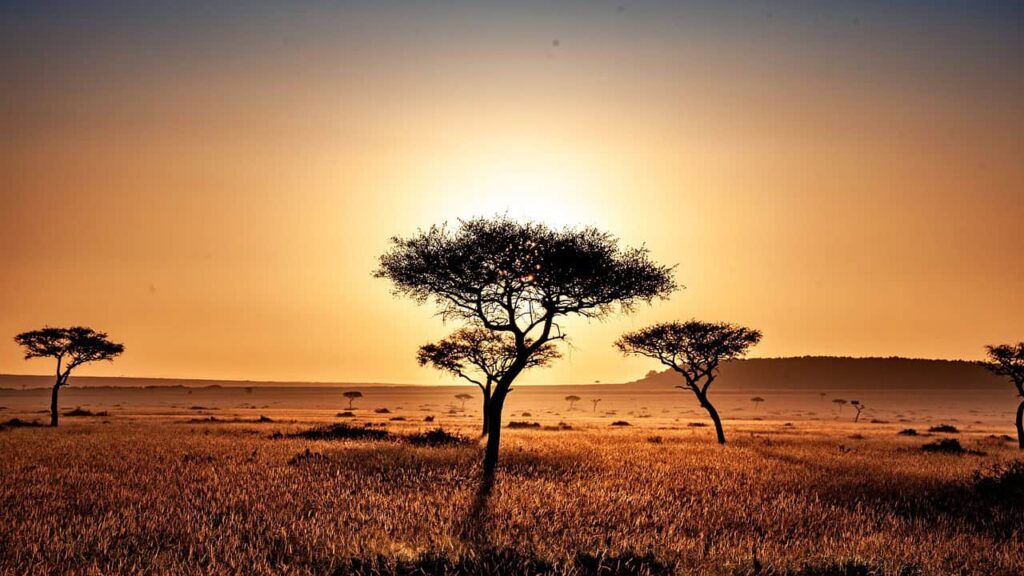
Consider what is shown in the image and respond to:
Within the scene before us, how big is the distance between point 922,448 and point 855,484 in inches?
831

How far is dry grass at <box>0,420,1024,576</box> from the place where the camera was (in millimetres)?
7551

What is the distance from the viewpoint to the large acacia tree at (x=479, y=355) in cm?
4381

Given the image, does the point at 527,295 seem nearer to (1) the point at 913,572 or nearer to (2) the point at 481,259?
(2) the point at 481,259

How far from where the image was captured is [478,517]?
1049cm

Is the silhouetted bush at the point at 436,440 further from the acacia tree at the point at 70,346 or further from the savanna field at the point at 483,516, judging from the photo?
the acacia tree at the point at 70,346

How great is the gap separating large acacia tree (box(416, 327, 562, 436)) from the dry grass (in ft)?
74.5

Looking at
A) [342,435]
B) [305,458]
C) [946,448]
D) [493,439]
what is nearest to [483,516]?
[493,439]

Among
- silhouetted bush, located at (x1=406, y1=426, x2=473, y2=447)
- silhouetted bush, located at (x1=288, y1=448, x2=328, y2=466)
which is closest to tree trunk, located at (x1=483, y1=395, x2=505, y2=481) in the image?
silhouetted bush, located at (x1=288, y1=448, x2=328, y2=466)

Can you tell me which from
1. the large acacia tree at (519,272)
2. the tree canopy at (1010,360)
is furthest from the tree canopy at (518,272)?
the tree canopy at (1010,360)

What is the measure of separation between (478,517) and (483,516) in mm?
119

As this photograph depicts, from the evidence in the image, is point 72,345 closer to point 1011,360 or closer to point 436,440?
point 436,440

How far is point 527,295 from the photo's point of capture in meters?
21.0

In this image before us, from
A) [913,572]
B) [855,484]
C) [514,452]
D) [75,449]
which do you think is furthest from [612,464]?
[75,449]

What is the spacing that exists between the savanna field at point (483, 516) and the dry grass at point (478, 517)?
5 centimetres
